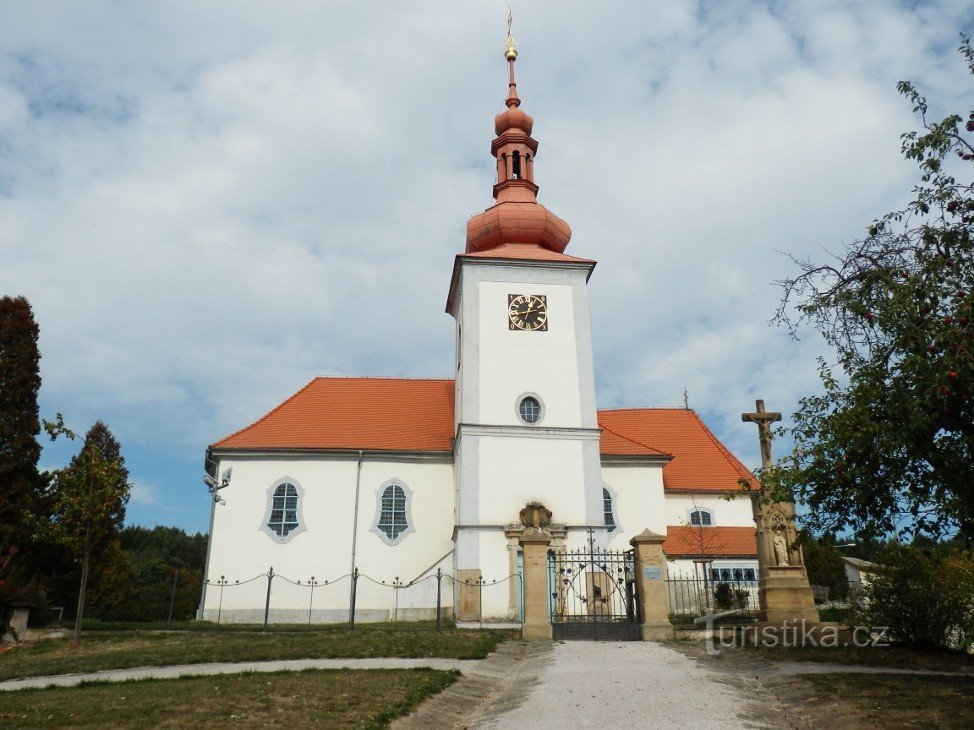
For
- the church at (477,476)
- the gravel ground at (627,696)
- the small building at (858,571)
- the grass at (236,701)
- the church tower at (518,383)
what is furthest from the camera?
the church at (477,476)

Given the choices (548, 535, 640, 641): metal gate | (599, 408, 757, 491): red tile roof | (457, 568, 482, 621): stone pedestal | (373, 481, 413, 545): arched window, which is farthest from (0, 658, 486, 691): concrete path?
(599, 408, 757, 491): red tile roof

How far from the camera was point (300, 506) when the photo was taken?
2614cm

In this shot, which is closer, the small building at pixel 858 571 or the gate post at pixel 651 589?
the small building at pixel 858 571

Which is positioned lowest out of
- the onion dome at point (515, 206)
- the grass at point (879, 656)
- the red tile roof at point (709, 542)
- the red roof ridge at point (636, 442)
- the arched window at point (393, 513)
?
the grass at point (879, 656)

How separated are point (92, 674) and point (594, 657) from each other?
7.54m

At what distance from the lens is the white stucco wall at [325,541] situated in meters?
24.9

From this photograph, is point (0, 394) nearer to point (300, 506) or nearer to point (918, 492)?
point (300, 506)

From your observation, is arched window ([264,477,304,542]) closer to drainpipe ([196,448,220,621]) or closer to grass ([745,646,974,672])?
drainpipe ([196,448,220,621])

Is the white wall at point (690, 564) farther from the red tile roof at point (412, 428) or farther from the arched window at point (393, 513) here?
the arched window at point (393, 513)

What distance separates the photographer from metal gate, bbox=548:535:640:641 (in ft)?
54.3

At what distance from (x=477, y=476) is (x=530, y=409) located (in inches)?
110

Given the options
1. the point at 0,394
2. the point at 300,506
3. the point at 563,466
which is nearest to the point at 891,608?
the point at 563,466

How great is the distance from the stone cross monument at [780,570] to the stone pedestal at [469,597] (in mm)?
9588

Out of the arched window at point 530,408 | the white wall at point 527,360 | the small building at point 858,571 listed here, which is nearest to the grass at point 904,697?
the small building at point 858,571
